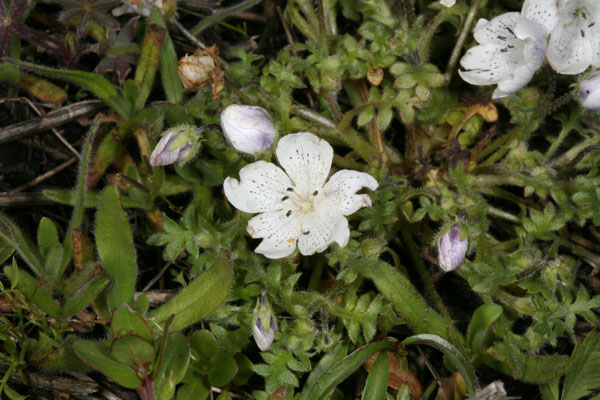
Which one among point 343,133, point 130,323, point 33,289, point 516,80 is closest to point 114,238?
point 33,289

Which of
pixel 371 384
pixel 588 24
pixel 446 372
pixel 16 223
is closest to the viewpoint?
pixel 371 384

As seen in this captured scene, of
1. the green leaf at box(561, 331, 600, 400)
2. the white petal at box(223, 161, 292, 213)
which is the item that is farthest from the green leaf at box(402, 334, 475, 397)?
the white petal at box(223, 161, 292, 213)

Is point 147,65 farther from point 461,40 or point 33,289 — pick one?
point 461,40

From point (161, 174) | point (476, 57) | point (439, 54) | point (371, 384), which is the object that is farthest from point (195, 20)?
point (371, 384)

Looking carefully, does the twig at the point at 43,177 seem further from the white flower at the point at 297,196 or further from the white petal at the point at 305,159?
the white petal at the point at 305,159

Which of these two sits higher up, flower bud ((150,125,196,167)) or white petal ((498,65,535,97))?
white petal ((498,65,535,97))

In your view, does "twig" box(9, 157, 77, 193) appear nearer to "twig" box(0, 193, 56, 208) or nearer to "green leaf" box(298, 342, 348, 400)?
"twig" box(0, 193, 56, 208)

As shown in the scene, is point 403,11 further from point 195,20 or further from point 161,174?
point 161,174
